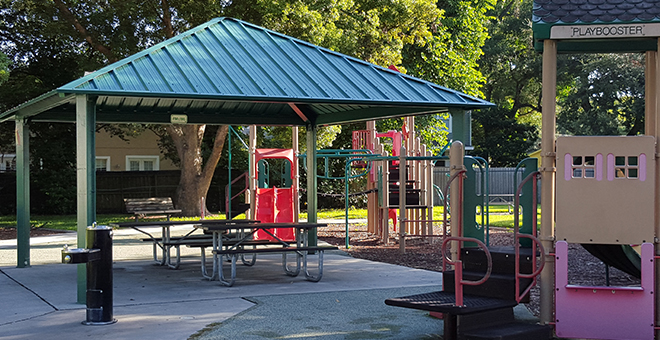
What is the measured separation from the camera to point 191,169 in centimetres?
2377

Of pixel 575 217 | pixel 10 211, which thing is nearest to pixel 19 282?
pixel 575 217

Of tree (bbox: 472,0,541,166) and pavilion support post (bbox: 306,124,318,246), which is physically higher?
tree (bbox: 472,0,541,166)

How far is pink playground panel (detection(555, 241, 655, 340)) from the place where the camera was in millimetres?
6324

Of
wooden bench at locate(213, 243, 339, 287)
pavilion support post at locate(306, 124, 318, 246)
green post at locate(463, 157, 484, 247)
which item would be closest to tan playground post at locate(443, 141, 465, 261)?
green post at locate(463, 157, 484, 247)

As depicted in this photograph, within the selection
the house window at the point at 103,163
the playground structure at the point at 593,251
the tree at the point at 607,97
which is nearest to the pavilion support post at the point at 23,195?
the playground structure at the point at 593,251

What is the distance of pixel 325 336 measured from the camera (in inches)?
258

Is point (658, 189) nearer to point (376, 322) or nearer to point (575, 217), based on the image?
point (575, 217)

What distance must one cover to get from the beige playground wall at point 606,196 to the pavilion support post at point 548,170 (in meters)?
0.26

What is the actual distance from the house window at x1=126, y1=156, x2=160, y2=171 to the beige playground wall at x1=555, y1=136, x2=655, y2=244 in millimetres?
27117

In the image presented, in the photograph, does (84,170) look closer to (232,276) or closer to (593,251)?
(232,276)

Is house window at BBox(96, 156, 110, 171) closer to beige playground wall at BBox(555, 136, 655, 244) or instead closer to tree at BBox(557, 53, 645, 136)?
tree at BBox(557, 53, 645, 136)

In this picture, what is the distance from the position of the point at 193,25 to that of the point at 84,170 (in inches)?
533

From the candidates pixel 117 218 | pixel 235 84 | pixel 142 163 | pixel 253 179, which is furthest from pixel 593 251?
pixel 142 163

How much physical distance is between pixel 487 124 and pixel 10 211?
24880 mm
